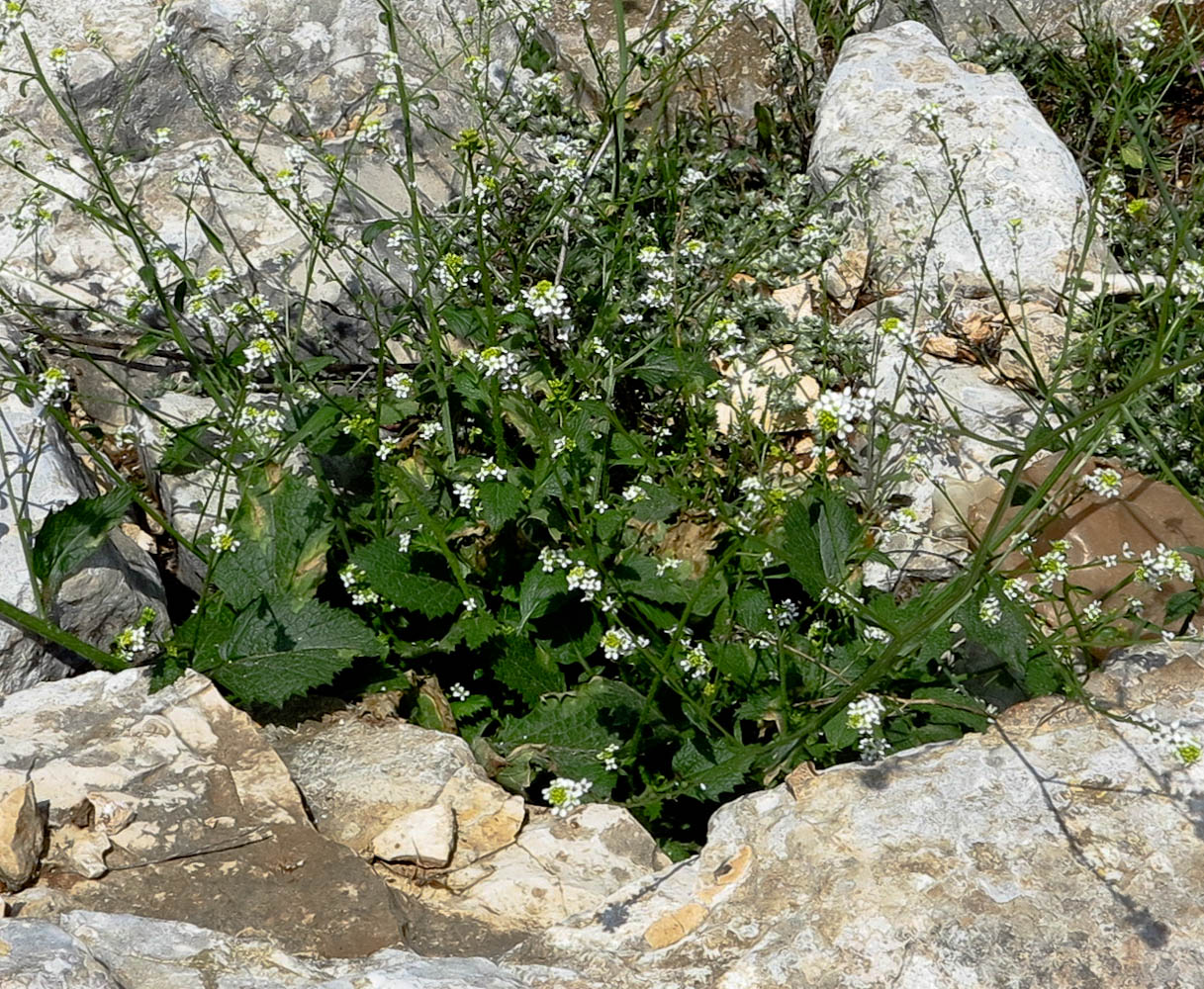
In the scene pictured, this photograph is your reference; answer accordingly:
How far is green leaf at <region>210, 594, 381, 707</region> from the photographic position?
3008 mm

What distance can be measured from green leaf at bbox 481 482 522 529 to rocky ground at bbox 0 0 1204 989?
570mm

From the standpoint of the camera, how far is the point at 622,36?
3412mm

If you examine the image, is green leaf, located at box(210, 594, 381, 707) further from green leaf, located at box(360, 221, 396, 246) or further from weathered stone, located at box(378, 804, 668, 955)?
green leaf, located at box(360, 221, 396, 246)

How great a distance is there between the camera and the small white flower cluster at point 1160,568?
9.00 ft

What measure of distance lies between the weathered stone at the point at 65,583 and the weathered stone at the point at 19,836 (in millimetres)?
689

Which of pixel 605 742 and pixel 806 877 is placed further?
pixel 605 742

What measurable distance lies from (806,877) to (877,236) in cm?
288

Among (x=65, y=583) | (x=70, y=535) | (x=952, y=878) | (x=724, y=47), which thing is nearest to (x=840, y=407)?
(x=952, y=878)

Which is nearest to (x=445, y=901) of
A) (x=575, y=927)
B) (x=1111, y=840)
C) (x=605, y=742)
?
(x=575, y=927)

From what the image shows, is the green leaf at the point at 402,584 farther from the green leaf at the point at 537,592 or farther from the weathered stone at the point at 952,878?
the weathered stone at the point at 952,878

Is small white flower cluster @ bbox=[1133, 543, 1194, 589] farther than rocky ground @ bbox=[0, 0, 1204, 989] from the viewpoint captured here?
Yes

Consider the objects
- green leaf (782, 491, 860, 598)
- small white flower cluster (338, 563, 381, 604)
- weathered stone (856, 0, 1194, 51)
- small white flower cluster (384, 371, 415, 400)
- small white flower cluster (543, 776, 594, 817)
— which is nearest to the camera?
small white flower cluster (543, 776, 594, 817)

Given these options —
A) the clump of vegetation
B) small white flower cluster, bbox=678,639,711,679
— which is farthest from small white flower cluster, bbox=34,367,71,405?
small white flower cluster, bbox=678,639,711,679

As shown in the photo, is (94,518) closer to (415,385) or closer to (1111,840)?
(415,385)
